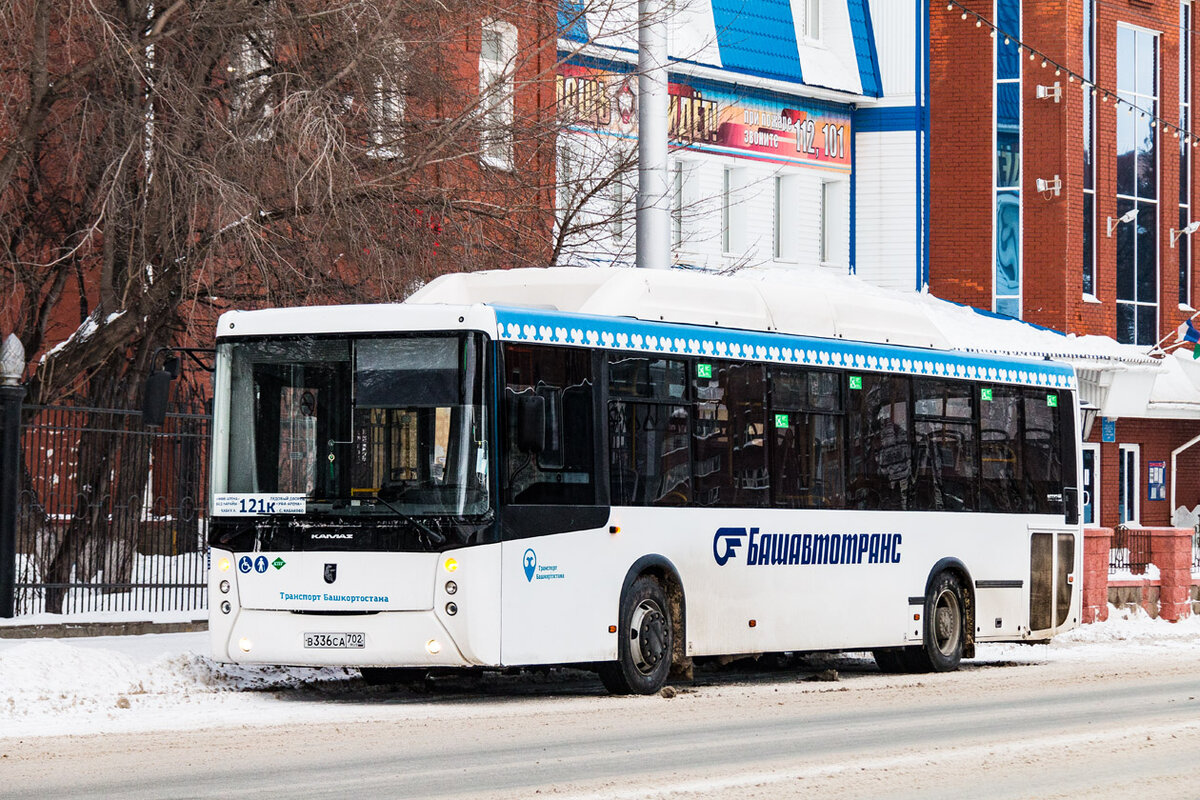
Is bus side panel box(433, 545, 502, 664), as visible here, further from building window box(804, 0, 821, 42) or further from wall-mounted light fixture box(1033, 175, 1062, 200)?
wall-mounted light fixture box(1033, 175, 1062, 200)

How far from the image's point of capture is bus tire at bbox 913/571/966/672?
1950 centimetres

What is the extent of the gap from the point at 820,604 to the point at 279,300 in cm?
575

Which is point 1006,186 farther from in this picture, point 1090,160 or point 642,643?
point 642,643

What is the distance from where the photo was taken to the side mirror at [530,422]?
49.0 ft

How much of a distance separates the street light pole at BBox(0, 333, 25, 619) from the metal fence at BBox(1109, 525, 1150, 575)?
677 inches

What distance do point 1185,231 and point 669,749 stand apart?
32.6m

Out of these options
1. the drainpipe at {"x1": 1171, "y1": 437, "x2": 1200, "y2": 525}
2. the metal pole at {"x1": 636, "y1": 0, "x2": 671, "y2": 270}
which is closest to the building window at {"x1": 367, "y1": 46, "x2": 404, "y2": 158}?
the metal pole at {"x1": 636, "y1": 0, "x2": 671, "y2": 270}

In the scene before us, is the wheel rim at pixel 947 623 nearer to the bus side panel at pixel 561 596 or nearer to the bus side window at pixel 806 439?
the bus side window at pixel 806 439

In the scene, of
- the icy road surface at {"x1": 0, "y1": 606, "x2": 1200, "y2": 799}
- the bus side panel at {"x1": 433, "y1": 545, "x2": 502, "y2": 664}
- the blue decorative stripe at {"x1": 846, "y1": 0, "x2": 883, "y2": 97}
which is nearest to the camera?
the icy road surface at {"x1": 0, "y1": 606, "x2": 1200, "y2": 799}

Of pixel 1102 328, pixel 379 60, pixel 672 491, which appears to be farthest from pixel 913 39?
pixel 672 491

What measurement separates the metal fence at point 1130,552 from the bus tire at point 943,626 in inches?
425

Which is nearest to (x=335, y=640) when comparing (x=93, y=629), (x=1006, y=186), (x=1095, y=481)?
(x=93, y=629)

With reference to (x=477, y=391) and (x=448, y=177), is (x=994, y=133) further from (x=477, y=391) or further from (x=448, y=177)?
(x=477, y=391)

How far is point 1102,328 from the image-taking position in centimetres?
4272
